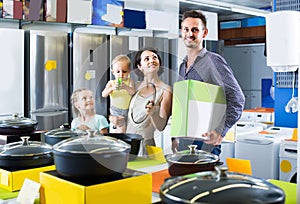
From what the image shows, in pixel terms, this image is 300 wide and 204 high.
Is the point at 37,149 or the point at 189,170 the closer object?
the point at 189,170

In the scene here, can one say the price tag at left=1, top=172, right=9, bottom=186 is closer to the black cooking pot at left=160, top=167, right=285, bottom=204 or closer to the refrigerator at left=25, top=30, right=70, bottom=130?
the black cooking pot at left=160, top=167, right=285, bottom=204

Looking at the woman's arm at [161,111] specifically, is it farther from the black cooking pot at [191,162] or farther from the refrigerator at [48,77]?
the refrigerator at [48,77]

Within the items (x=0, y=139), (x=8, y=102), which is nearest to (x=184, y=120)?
Result: (x=0, y=139)

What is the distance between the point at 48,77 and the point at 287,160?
3016mm

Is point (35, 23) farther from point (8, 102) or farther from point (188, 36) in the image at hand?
point (188, 36)

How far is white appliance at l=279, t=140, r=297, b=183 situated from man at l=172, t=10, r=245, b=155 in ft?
5.68

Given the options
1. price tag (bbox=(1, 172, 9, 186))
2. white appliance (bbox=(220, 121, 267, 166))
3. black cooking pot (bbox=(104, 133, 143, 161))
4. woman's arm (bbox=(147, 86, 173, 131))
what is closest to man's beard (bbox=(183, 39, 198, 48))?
woman's arm (bbox=(147, 86, 173, 131))

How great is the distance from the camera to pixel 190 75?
2578mm

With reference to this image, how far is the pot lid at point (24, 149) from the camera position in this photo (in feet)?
5.79

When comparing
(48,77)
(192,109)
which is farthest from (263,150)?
(48,77)

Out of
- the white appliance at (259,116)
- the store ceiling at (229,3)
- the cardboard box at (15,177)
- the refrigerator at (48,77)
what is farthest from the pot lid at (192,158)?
the store ceiling at (229,3)

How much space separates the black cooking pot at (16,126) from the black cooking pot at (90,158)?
882mm

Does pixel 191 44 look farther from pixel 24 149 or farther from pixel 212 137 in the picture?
pixel 24 149

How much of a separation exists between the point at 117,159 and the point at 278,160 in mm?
3362
